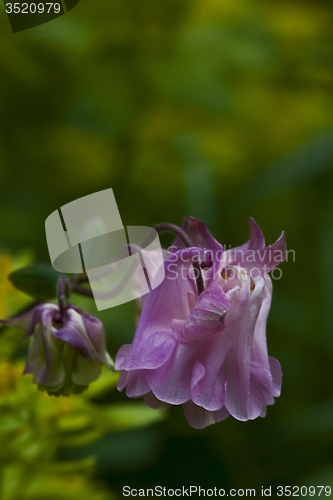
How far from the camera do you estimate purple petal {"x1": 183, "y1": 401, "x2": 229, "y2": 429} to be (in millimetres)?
785

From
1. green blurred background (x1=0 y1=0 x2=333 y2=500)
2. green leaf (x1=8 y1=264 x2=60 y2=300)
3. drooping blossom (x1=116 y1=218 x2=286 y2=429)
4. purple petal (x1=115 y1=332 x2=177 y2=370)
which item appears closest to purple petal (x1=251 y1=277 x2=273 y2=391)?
drooping blossom (x1=116 y1=218 x2=286 y2=429)

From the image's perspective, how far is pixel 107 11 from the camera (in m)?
1.75

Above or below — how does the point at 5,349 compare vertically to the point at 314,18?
below

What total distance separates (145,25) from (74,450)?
1501 millimetres

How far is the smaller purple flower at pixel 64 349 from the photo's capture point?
914mm

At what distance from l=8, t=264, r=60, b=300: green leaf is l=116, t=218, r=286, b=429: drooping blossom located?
1.31 feet

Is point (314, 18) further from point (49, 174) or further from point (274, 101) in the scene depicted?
point (49, 174)

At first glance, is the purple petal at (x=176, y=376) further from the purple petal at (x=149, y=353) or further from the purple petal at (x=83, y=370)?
the purple petal at (x=83, y=370)

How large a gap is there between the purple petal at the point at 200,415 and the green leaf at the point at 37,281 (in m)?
0.47

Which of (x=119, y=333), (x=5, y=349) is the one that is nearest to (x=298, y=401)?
(x=119, y=333)

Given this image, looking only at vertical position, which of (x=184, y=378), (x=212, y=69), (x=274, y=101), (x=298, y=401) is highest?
(x=212, y=69)

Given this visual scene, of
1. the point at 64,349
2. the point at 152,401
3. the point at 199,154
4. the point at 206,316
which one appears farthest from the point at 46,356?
the point at 199,154

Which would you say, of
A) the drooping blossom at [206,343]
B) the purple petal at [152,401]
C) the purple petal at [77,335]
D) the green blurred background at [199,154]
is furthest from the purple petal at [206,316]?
the green blurred background at [199,154]

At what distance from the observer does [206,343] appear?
0.76m
